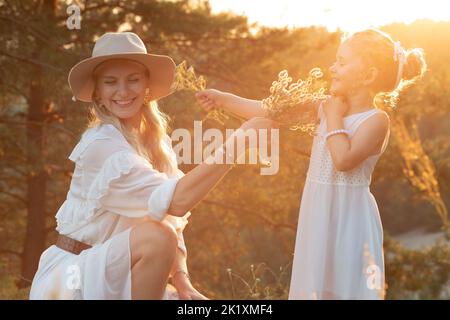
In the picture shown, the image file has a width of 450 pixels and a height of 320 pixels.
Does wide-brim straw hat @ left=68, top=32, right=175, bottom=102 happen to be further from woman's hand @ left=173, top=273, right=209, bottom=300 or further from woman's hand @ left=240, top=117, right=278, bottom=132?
woman's hand @ left=173, top=273, right=209, bottom=300

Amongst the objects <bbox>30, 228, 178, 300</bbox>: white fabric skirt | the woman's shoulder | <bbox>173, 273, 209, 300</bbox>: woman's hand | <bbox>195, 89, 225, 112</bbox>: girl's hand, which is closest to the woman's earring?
<bbox>195, 89, 225, 112</bbox>: girl's hand

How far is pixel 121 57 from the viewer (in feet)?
9.20

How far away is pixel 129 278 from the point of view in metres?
2.56

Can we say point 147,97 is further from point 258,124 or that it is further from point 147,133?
point 258,124

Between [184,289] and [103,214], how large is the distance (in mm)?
434

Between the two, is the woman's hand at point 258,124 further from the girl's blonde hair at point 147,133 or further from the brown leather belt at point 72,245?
the brown leather belt at point 72,245

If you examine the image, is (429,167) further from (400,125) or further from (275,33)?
(275,33)

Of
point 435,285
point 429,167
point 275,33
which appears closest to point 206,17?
point 275,33

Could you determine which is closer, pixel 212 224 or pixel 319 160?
pixel 319 160

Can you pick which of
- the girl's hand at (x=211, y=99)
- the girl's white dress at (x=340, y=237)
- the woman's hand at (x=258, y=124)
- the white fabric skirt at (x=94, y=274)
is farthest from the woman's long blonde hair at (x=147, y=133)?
the girl's white dress at (x=340, y=237)

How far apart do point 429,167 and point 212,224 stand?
3.49 m

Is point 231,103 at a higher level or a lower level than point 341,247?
higher

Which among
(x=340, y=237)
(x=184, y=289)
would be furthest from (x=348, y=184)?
(x=184, y=289)

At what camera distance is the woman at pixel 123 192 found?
98.3 inches
